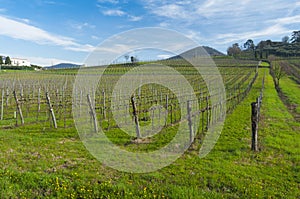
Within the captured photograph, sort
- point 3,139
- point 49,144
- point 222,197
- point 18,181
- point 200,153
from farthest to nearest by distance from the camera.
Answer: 1. point 3,139
2. point 49,144
3. point 200,153
4. point 18,181
5. point 222,197

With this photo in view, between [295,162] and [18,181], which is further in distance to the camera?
[295,162]

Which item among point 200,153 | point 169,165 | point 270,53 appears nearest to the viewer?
point 169,165

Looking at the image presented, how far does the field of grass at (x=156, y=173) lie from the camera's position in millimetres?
5117

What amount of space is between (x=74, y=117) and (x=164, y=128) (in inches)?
244

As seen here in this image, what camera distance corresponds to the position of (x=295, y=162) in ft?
23.2

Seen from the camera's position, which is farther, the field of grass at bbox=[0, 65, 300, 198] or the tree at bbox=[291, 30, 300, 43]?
the tree at bbox=[291, 30, 300, 43]

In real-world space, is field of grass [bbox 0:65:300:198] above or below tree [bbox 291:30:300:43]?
below

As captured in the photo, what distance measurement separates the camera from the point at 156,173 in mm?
6125

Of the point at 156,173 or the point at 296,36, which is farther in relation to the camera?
the point at 296,36

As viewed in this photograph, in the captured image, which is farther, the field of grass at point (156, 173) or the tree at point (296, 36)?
the tree at point (296, 36)

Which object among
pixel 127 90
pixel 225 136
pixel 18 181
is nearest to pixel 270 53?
pixel 127 90

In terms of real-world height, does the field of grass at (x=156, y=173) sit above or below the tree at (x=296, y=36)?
below

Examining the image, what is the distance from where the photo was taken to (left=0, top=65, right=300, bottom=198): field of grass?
5.12 meters

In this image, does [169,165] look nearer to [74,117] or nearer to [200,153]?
[200,153]
